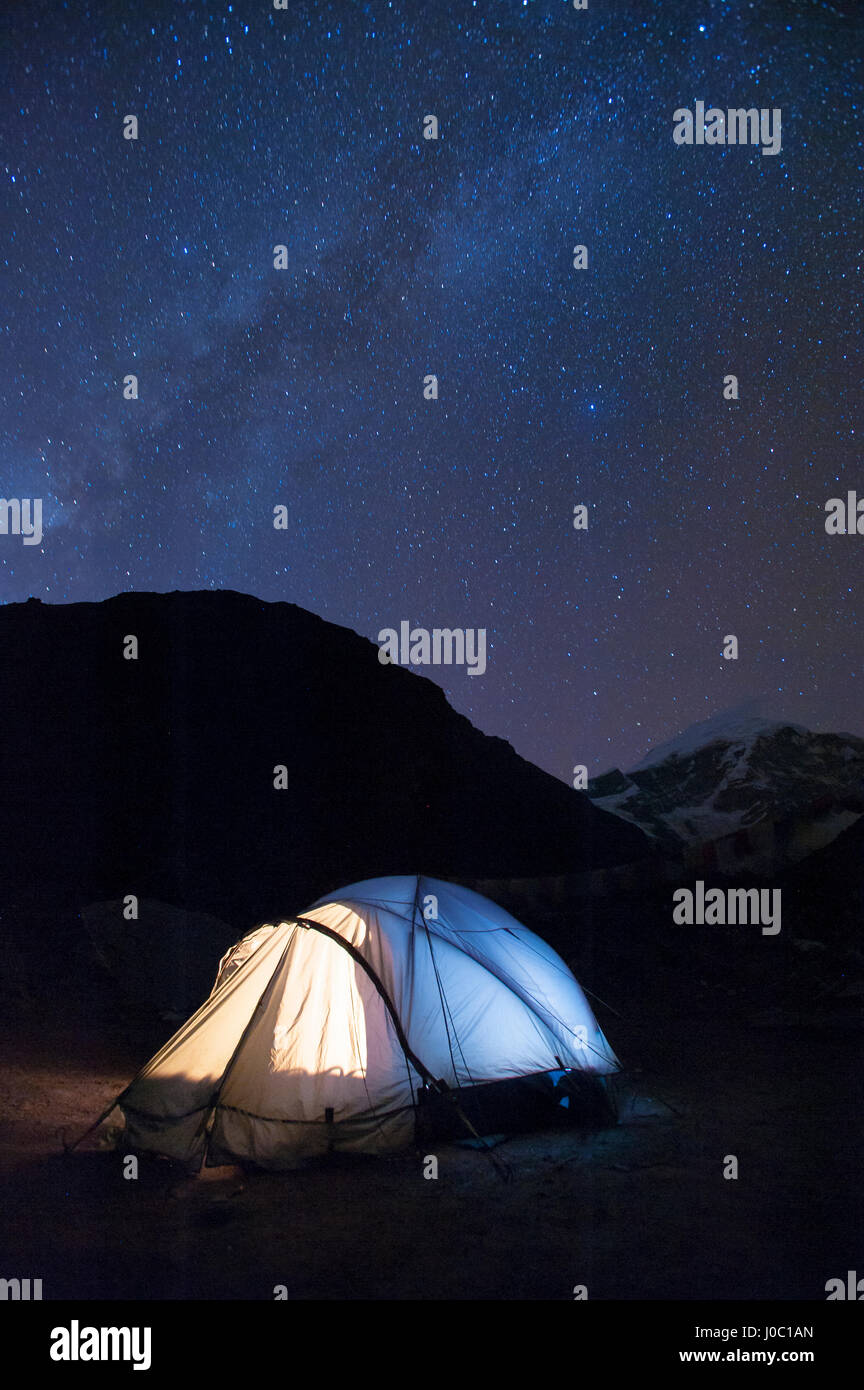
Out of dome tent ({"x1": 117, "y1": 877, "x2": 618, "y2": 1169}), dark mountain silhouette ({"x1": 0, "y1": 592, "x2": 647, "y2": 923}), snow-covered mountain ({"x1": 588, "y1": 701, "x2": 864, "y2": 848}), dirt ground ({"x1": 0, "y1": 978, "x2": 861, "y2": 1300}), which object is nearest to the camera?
dirt ground ({"x1": 0, "y1": 978, "x2": 861, "y2": 1300})

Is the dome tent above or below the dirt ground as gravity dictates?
above

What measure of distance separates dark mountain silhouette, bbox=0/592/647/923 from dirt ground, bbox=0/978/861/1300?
2045cm

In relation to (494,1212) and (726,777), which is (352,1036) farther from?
(726,777)

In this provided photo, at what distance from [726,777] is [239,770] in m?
30.1

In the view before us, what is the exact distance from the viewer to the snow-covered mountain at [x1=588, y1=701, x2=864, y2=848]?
156 ft

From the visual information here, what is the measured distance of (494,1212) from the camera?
5.78 metres

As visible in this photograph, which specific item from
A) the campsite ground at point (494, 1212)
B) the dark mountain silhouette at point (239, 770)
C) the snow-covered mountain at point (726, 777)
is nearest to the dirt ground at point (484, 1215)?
the campsite ground at point (494, 1212)

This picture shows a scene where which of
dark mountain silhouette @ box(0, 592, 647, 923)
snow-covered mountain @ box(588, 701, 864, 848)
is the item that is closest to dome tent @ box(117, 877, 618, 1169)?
dark mountain silhouette @ box(0, 592, 647, 923)

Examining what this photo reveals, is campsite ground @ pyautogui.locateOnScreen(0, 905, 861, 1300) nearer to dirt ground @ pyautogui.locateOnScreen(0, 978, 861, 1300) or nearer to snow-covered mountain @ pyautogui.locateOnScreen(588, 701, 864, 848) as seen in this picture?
dirt ground @ pyautogui.locateOnScreen(0, 978, 861, 1300)

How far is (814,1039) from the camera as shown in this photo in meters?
11.9

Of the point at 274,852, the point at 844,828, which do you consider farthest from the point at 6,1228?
the point at 274,852

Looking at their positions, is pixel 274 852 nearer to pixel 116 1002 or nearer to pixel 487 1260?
pixel 116 1002

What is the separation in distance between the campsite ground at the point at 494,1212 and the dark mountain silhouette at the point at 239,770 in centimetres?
2012

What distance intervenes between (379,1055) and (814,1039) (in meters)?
7.74
